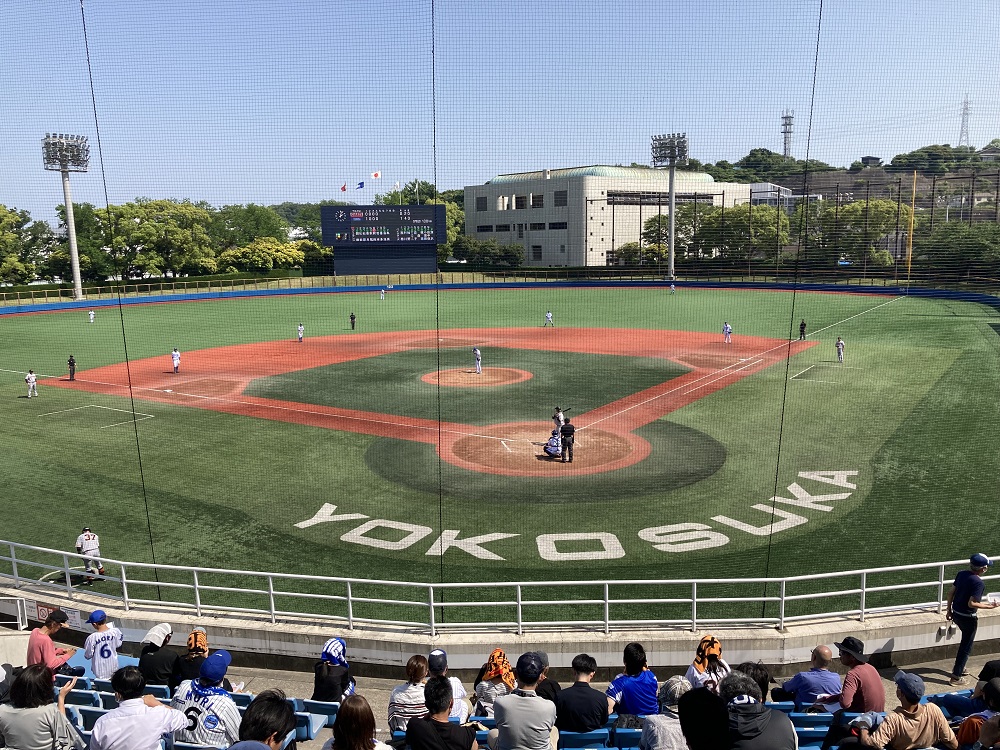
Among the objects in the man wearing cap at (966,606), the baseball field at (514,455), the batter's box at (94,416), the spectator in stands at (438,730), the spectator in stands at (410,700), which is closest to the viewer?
the spectator in stands at (438,730)

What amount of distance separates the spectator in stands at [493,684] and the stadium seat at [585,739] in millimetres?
650

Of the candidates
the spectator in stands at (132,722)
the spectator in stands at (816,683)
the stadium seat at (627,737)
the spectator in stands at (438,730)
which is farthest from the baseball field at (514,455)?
the spectator in stands at (132,722)

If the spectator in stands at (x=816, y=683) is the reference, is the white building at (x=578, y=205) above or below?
above

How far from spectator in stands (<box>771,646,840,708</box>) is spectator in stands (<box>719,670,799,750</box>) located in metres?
2.12

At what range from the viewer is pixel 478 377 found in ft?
99.2

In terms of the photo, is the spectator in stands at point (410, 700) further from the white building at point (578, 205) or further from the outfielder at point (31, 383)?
the white building at point (578, 205)

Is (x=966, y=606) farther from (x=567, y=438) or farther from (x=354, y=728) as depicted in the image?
(x=567, y=438)

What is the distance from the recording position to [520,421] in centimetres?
2303

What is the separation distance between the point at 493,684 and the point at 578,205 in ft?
183

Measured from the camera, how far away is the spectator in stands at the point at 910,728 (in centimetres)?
495

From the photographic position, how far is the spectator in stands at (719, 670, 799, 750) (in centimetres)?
436

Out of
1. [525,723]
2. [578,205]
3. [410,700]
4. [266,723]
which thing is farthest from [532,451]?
[578,205]

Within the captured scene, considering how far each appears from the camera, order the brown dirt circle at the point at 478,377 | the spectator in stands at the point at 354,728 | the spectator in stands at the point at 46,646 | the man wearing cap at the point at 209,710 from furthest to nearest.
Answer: the brown dirt circle at the point at 478,377 < the spectator in stands at the point at 46,646 < the man wearing cap at the point at 209,710 < the spectator in stands at the point at 354,728

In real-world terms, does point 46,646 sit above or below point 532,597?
above
